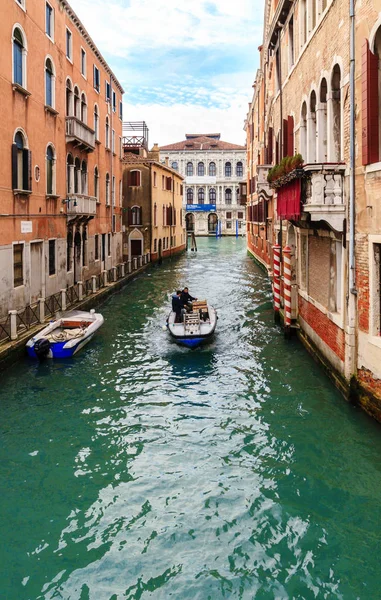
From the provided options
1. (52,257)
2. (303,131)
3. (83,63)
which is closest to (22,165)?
(52,257)

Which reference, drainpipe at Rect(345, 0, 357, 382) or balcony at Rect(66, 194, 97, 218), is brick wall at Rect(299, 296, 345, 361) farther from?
balcony at Rect(66, 194, 97, 218)

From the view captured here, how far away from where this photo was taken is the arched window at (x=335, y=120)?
10016mm

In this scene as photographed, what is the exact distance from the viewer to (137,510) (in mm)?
6062

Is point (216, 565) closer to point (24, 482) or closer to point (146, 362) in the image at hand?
point (24, 482)

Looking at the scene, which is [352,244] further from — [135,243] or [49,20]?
[135,243]

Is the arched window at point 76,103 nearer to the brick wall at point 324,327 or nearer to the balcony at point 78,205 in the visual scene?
the balcony at point 78,205

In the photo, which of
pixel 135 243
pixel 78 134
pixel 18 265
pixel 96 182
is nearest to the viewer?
pixel 18 265

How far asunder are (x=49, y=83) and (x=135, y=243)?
66.8 feet

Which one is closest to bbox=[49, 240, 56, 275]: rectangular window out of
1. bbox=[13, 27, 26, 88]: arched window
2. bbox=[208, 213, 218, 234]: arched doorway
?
bbox=[13, 27, 26, 88]: arched window

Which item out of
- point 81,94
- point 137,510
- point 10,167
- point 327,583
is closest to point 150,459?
point 137,510

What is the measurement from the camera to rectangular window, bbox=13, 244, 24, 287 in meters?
14.2

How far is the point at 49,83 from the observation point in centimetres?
1697

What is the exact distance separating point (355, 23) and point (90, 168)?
16.3 m

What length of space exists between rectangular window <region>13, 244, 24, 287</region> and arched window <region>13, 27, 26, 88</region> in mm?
4214
